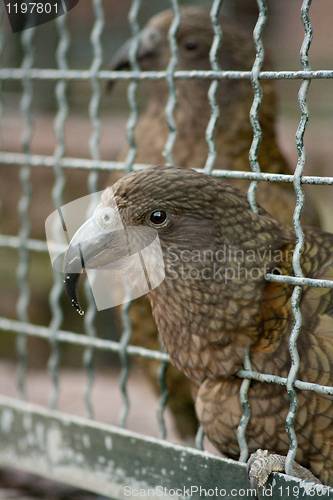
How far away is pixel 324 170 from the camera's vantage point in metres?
4.09

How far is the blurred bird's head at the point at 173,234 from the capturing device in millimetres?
1336

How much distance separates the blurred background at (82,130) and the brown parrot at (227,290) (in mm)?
2172

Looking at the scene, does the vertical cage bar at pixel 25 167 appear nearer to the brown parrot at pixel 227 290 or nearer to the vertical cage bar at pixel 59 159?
the vertical cage bar at pixel 59 159

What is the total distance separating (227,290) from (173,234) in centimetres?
19

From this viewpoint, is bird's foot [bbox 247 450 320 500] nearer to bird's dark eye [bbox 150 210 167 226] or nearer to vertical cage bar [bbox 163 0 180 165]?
bird's dark eye [bbox 150 210 167 226]

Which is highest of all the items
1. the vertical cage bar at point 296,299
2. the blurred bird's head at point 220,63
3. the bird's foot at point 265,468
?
the blurred bird's head at point 220,63

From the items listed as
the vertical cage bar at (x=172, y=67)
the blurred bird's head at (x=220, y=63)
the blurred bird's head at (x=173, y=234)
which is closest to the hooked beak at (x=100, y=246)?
the blurred bird's head at (x=173, y=234)

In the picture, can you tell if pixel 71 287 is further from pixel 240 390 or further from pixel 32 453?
pixel 32 453

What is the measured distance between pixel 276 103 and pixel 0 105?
→ 1.12 m

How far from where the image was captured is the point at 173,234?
4.48 feet

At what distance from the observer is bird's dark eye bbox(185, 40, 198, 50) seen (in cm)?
234

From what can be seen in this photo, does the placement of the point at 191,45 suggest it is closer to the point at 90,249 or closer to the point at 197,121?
the point at 197,121

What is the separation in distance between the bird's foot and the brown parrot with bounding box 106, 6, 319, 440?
0.84 metres

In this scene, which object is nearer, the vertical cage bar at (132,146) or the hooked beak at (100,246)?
the hooked beak at (100,246)
